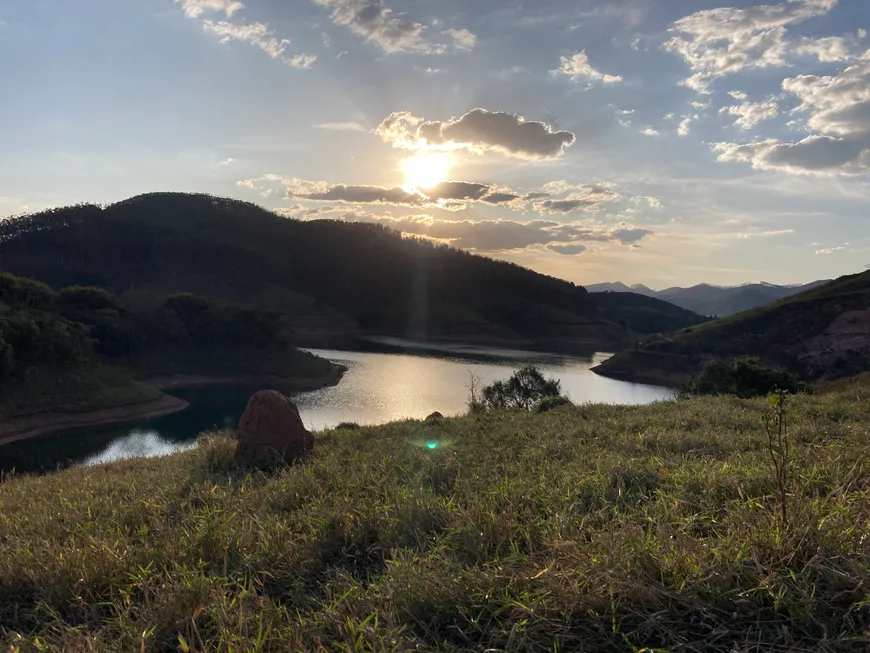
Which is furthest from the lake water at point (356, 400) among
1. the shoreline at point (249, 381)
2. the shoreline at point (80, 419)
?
the shoreline at point (249, 381)

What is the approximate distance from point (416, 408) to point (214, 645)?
45.1m

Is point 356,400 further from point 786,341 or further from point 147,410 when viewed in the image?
point 786,341

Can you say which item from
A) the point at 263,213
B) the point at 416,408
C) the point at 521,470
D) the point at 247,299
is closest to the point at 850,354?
the point at 416,408

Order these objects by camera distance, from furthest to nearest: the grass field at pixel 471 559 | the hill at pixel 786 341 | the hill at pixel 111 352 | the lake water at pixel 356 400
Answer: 1. the hill at pixel 786 341
2. the hill at pixel 111 352
3. the lake water at pixel 356 400
4. the grass field at pixel 471 559

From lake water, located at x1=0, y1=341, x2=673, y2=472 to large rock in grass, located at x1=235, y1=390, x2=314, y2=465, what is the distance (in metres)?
11.6

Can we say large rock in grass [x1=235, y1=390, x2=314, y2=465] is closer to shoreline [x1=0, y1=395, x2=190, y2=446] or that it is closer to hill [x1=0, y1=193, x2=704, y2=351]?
shoreline [x1=0, y1=395, x2=190, y2=446]

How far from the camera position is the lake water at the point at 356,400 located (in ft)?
117

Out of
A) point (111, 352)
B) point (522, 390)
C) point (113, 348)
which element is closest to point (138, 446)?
point (522, 390)

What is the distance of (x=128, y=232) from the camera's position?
141 m

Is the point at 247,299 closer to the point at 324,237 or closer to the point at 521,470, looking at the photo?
the point at 324,237

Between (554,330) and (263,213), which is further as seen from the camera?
(263,213)

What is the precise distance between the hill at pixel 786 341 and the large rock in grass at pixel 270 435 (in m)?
60.2

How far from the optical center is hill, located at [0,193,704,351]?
408ft

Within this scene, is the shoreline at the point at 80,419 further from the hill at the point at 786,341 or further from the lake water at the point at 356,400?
the hill at the point at 786,341
